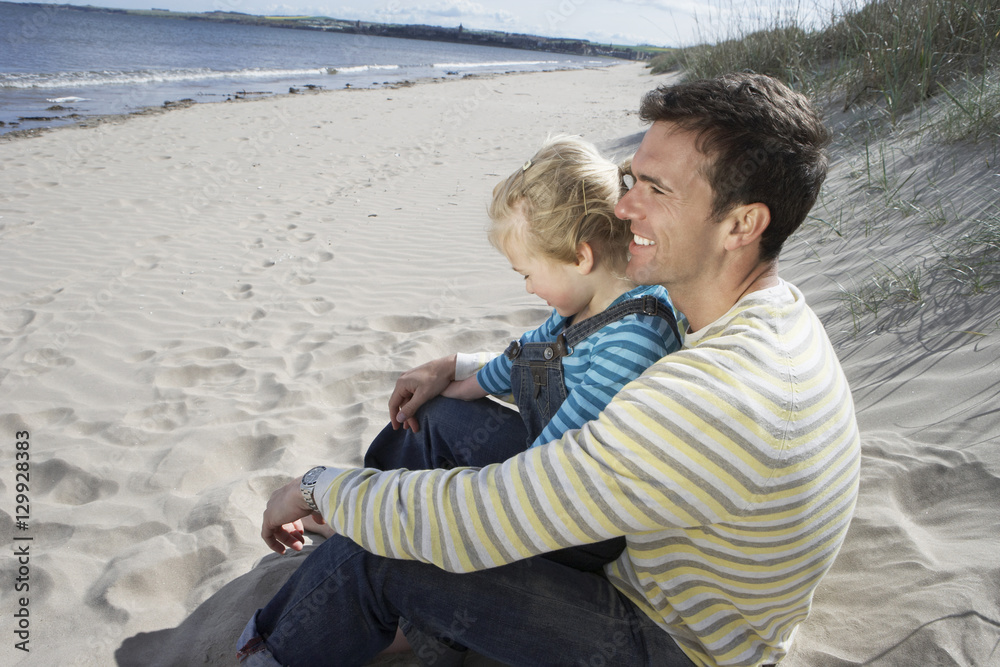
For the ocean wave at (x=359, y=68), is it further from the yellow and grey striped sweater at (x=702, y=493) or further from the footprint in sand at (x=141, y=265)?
the yellow and grey striped sweater at (x=702, y=493)

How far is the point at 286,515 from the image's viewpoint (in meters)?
1.54

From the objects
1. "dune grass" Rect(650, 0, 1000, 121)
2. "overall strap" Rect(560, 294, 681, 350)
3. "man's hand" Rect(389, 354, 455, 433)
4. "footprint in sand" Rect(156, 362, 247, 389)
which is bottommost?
"footprint in sand" Rect(156, 362, 247, 389)

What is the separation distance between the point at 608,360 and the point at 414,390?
769 mm

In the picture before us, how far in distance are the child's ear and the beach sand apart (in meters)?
1.01

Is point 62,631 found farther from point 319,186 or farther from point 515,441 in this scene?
point 319,186

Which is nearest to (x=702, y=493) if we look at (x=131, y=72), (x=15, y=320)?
(x=15, y=320)

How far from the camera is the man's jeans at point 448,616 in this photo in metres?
1.28

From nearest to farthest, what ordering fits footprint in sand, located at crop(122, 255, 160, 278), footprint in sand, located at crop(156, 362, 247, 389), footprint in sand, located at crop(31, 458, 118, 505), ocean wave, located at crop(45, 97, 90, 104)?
1. footprint in sand, located at crop(31, 458, 118, 505)
2. footprint in sand, located at crop(156, 362, 247, 389)
3. footprint in sand, located at crop(122, 255, 160, 278)
4. ocean wave, located at crop(45, 97, 90, 104)

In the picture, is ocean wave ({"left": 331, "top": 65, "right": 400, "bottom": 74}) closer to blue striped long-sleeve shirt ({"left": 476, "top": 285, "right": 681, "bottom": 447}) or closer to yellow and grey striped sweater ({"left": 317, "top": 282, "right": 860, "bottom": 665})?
blue striped long-sleeve shirt ({"left": 476, "top": 285, "right": 681, "bottom": 447})

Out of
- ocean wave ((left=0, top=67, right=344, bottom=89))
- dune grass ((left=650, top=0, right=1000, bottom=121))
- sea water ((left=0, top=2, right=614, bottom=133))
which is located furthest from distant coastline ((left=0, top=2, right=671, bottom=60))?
dune grass ((left=650, top=0, right=1000, bottom=121))

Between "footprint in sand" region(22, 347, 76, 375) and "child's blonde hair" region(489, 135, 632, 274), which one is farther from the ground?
"child's blonde hair" region(489, 135, 632, 274)

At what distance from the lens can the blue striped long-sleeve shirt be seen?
141cm

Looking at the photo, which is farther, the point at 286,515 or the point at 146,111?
the point at 146,111

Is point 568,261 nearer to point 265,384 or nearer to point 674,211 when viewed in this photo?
point 674,211
